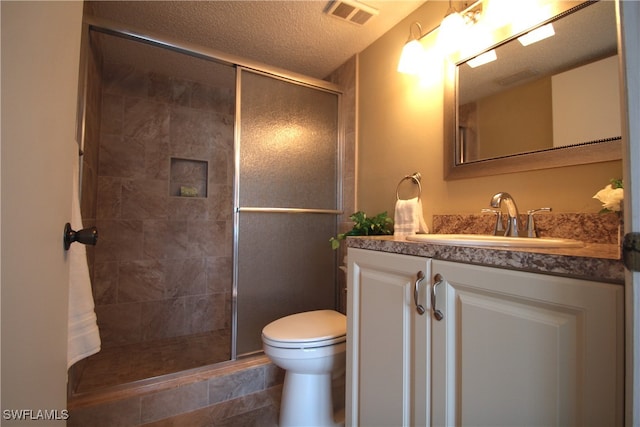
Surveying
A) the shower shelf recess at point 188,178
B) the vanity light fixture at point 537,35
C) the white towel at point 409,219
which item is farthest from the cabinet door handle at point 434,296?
the shower shelf recess at point 188,178

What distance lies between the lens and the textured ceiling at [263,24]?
164cm

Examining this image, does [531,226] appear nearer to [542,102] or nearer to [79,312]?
[542,102]

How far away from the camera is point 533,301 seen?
0.63 metres

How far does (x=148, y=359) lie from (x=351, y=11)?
103 inches

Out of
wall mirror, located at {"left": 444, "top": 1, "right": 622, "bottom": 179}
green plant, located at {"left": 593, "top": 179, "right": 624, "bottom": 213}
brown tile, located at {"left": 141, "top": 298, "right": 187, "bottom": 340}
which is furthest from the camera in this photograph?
brown tile, located at {"left": 141, "top": 298, "right": 187, "bottom": 340}

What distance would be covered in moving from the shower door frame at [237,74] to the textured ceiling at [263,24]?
0.19 m

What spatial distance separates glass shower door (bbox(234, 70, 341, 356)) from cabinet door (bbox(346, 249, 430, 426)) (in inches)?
34.9

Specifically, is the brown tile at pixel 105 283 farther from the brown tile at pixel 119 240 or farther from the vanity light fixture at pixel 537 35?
the vanity light fixture at pixel 537 35

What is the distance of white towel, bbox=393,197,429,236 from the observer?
1432 mm

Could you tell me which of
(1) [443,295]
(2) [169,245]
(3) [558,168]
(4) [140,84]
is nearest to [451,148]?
(3) [558,168]

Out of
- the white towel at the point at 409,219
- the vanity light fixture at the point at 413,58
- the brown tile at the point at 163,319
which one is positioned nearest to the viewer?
the white towel at the point at 409,219

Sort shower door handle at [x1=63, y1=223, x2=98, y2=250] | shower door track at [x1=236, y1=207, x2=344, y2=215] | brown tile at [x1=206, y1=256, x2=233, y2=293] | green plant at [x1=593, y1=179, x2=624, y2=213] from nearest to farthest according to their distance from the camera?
1. shower door handle at [x1=63, y1=223, x2=98, y2=250]
2. green plant at [x1=593, y1=179, x2=624, y2=213]
3. shower door track at [x1=236, y1=207, x2=344, y2=215]
4. brown tile at [x1=206, y1=256, x2=233, y2=293]

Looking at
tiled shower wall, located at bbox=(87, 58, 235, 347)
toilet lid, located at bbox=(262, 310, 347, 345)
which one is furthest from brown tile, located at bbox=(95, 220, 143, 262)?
toilet lid, located at bbox=(262, 310, 347, 345)

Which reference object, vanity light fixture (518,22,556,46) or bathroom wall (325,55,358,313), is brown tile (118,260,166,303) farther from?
vanity light fixture (518,22,556,46)
